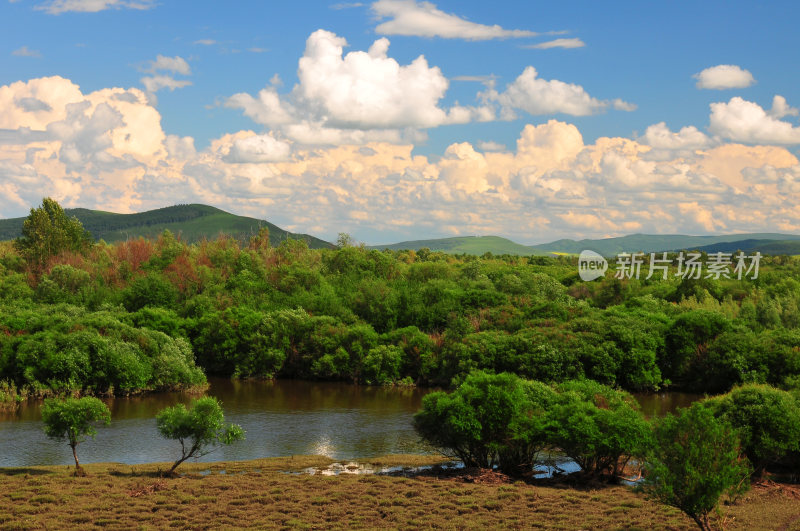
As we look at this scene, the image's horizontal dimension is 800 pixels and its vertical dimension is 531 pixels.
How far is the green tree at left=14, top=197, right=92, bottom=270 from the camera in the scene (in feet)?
400

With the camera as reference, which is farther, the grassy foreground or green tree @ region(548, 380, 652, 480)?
green tree @ region(548, 380, 652, 480)

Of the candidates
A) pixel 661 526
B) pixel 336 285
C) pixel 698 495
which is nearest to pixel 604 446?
pixel 661 526

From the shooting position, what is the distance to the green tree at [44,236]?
12194 cm

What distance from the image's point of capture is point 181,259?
396 ft

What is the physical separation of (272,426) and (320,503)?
926 inches

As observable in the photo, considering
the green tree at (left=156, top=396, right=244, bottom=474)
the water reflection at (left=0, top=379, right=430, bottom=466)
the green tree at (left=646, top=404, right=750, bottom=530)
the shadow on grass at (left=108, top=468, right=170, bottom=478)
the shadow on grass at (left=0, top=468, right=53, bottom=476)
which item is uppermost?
the green tree at (left=646, top=404, right=750, bottom=530)

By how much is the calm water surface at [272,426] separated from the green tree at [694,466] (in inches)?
843

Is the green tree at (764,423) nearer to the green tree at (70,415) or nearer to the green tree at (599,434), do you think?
the green tree at (599,434)

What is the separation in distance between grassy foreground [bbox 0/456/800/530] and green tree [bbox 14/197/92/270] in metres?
89.4

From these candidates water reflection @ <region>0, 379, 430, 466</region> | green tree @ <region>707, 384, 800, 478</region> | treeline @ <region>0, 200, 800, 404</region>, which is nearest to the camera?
green tree @ <region>707, 384, 800, 478</region>

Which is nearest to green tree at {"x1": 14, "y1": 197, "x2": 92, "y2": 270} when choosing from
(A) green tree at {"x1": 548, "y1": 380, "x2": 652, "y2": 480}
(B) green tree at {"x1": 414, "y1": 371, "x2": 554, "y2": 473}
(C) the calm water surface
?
(C) the calm water surface

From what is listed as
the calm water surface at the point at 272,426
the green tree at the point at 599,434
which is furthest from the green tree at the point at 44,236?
the green tree at the point at 599,434

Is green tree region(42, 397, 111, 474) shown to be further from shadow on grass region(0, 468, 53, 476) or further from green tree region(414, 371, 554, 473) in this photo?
green tree region(414, 371, 554, 473)

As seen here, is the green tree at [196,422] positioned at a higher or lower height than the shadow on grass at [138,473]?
higher
